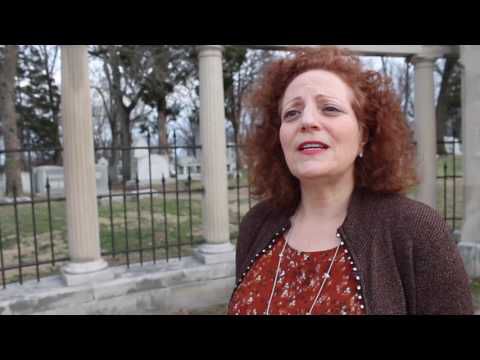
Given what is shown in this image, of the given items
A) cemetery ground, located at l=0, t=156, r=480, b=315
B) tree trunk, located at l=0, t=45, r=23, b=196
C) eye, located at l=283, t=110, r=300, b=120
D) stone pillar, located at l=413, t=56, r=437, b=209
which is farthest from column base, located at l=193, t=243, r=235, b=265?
tree trunk, located at l=0, t=45, r=23, b=196

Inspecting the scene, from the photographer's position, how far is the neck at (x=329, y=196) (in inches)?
67.8

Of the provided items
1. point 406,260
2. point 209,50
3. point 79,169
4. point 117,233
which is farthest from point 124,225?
point 406,260

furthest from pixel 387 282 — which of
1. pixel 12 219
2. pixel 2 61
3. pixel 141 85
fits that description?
pixel 141 85

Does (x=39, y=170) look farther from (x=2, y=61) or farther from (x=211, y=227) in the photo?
(x=211, y=227)

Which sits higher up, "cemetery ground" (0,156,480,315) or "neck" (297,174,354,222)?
"neck" (297,174,354,222)

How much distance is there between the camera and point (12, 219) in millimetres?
11766

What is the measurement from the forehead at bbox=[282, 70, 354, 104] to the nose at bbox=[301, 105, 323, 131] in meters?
0.08

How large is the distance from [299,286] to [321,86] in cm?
81

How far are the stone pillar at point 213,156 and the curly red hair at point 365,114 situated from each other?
11.0 ft

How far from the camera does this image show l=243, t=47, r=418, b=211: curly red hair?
5.57 ft

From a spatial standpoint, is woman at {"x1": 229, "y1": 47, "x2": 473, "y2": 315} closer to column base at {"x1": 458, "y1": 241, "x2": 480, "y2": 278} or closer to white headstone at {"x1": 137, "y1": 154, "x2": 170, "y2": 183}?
column base at {"x1": 458, "y1": 241, "x2": 480, "y2": 278}

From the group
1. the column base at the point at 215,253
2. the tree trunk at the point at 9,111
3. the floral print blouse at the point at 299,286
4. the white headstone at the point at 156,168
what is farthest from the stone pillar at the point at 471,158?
the white headstone at the point at 156,168

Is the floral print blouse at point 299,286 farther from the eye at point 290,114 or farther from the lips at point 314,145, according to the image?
the eye at point 290,114
